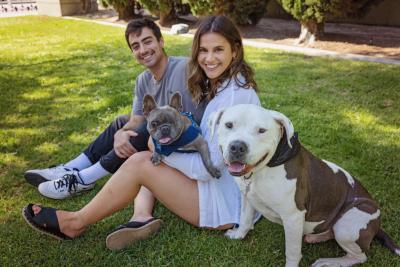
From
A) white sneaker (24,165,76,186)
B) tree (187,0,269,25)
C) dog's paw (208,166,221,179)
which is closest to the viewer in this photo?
dog's paw (208,166,221,179)

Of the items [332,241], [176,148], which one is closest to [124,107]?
[176,148]

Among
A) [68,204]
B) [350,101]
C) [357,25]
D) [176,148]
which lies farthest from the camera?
[357,25]

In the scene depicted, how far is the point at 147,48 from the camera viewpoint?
146 inches

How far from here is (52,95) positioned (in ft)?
23.0

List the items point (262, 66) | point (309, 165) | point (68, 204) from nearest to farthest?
1. point (309, 165)
2. point (68, 204)
3. point (262, 66)

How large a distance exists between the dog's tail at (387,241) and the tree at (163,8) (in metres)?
11.8

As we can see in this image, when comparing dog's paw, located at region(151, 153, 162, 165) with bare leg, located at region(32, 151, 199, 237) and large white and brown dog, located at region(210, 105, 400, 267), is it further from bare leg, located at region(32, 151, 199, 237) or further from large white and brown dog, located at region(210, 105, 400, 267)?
large white and brown dog, located at region(210, 105, 400, 267)

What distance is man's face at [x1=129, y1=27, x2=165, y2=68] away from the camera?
3686 mm

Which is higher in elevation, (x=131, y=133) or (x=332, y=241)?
(x=131, y=133)

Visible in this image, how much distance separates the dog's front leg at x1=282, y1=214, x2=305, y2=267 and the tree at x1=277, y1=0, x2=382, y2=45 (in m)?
7.62

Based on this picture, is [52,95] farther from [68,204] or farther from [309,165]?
[309,165]

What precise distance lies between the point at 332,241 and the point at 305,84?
14.0 ft

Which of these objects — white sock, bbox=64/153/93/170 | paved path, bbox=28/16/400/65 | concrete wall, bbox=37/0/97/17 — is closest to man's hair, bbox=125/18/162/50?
white sock, bbox=64/153/93/170

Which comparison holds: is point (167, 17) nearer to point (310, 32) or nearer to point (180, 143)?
point (310, 32)
